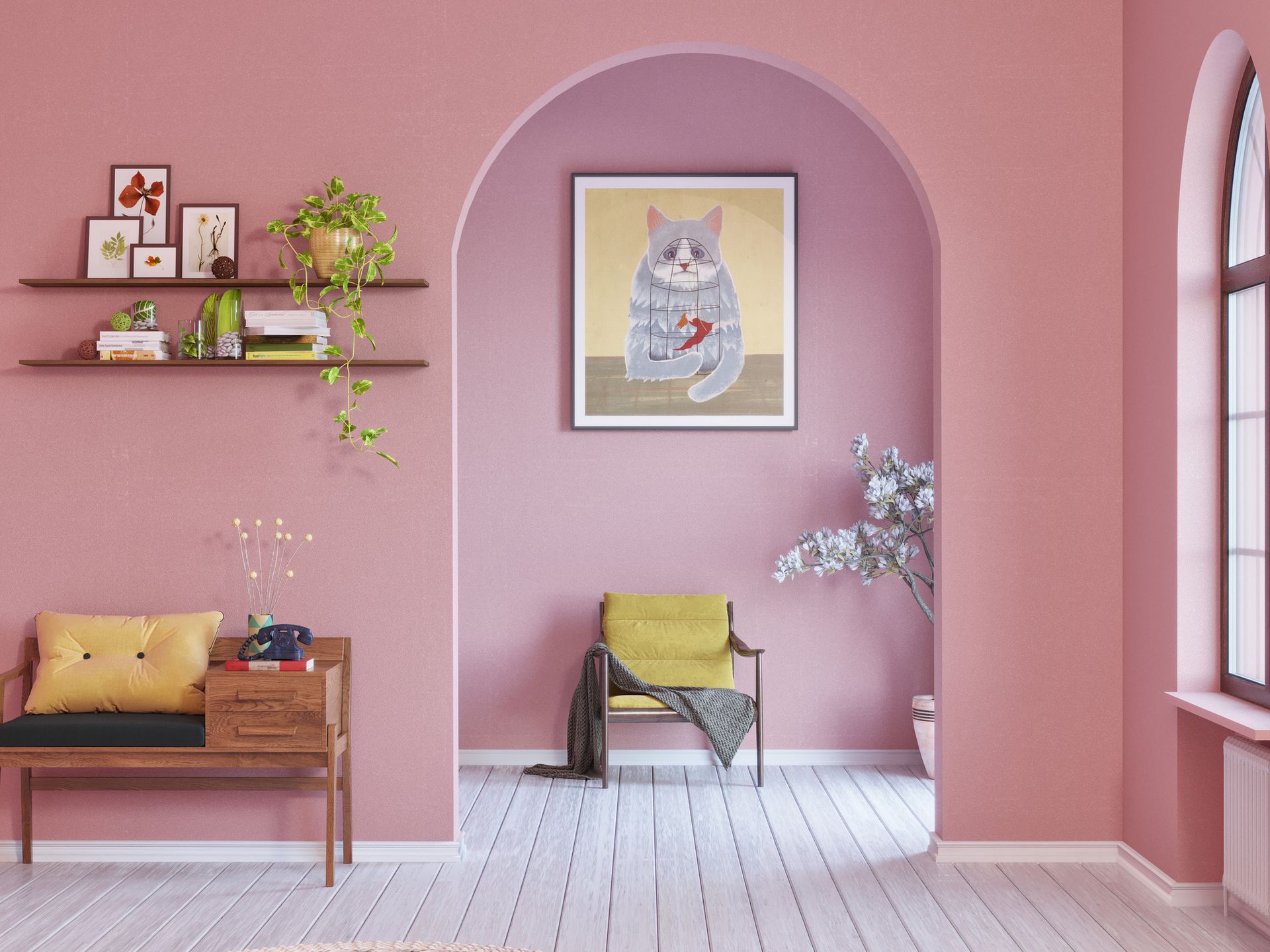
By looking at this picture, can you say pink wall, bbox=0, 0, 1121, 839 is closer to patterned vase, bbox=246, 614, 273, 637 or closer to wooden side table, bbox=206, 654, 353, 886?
patterned vase, bbox=246, 614, 273, 637

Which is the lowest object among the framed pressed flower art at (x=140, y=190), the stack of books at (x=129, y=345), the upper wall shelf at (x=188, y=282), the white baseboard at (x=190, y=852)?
the white baseboard at (x=190, y=852)

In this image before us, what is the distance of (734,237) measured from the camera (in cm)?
494

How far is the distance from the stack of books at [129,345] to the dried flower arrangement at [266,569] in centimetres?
62

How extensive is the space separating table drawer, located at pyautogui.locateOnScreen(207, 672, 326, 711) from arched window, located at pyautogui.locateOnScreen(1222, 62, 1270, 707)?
2744mm

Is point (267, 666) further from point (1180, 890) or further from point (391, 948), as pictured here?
point (1180, 890)

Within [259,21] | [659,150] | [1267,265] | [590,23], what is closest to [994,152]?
[1267,265]

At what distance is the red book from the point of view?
3.28 meters

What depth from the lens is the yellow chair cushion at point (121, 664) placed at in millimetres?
3285

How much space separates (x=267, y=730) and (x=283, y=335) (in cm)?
125

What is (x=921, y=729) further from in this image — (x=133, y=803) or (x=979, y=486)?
(x=133, y=803)

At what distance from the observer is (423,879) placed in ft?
11.0

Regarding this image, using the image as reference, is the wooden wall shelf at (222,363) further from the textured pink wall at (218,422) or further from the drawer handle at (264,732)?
the drawer handle at (264,732)

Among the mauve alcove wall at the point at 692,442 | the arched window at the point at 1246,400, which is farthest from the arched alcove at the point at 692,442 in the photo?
the arched window at the point at 1246,400

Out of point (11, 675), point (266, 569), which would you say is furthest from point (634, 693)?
point (11, 675)
